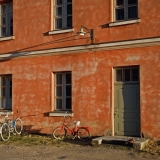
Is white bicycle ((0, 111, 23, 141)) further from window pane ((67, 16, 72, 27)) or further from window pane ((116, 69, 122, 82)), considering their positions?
window pane ((116, 69, 122, 82))

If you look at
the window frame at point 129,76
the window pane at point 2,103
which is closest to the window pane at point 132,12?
the window frame at point 129,76

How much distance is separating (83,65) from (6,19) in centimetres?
507

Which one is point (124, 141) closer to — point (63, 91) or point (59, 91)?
point (63, 91)

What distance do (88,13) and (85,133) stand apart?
15.6 ft

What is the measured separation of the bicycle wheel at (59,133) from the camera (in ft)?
42.9

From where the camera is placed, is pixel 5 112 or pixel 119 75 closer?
pixel 119 75

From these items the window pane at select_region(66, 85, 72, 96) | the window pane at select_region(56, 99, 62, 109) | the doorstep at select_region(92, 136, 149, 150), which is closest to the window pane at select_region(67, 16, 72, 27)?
the window pane at select_region(66, 85, 72, 96)

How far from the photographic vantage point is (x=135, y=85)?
12203 mm

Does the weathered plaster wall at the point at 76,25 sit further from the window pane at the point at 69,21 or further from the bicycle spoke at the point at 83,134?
the bicycle spoke at the point at 83,134

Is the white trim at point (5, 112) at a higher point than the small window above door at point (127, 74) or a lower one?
lower

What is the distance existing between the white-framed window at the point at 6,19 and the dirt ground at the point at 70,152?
6107 mm

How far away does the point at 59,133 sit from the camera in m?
13.3

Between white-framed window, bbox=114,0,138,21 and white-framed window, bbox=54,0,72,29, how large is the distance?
2.21 m

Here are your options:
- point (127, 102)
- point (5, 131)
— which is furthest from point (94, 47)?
point (5, 131)
